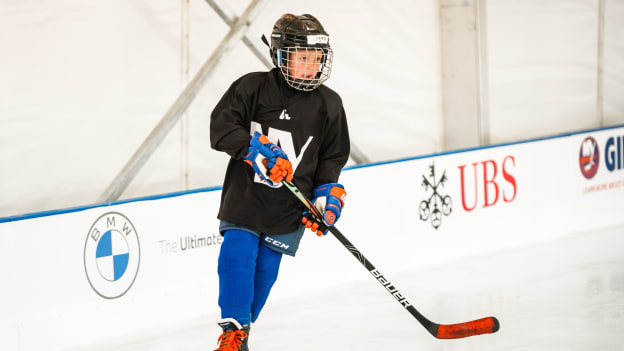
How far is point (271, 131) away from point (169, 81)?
1.59 meters

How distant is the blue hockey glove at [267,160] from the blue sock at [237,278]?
239mm

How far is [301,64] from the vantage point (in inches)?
108

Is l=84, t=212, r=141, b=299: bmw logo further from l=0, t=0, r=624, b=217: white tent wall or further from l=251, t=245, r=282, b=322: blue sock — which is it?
l=251, t=245, r=282, b=322: blue sock

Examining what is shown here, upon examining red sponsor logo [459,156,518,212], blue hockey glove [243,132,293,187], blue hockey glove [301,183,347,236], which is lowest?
red sponsor logo [459,156,518,212]

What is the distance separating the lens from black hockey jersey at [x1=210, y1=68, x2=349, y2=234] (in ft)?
9.12

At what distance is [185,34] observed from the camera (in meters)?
4.31

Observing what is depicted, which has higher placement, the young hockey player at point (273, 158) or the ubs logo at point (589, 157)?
the young hockey player at point (273, 158)

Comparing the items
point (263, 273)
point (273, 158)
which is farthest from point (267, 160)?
point (263, 273)

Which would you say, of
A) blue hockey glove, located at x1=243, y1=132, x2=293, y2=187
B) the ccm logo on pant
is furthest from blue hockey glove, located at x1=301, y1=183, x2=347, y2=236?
blue hockey glove, located at x1=243, y1=132, x2=293, y2=187

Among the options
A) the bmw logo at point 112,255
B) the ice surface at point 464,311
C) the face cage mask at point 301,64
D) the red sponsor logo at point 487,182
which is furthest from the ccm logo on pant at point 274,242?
the red sponsor logo at point 487,182

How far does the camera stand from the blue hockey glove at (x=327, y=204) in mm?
2863

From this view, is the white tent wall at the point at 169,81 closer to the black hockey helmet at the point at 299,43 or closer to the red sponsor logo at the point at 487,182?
the red sponsor logo at the point at 487,182

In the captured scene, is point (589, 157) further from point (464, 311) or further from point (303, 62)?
point (303, 62)

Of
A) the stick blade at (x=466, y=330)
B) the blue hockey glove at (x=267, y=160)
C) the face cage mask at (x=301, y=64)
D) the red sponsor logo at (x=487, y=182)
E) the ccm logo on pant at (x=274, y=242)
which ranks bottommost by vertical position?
the stick blade at (x=466, y=330)
